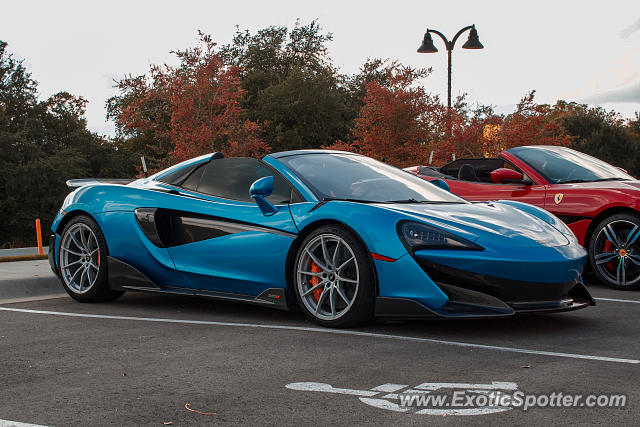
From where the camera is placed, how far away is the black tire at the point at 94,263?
7.14 m

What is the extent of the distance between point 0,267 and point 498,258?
7.36 m

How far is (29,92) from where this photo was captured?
49469 millimetres

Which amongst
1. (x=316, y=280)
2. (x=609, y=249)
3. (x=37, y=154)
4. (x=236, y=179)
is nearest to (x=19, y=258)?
(x=236, y=179)

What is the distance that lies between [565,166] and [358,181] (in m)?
3.60

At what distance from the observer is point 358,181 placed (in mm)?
6316

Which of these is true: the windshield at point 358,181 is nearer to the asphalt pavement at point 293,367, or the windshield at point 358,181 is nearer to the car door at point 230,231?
the car door at point 230,231

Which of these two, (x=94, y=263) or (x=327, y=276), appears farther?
(x=94, y=263)

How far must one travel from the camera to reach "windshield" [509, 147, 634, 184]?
28.7 ft

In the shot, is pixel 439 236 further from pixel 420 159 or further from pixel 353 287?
pixel 420 159

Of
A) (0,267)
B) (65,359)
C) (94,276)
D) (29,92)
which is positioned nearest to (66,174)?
(29,92)

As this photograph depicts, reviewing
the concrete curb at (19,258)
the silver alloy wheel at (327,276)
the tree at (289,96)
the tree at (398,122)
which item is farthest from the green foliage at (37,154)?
the silver alloy wheel at (327,276)

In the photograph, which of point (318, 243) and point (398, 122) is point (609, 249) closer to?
point (318, 243)

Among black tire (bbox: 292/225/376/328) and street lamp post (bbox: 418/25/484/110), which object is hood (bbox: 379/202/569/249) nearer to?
black tire (bbox: 292/225/376/328)

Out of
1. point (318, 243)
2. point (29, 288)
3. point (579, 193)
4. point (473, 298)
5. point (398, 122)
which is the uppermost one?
point (398, 122)
